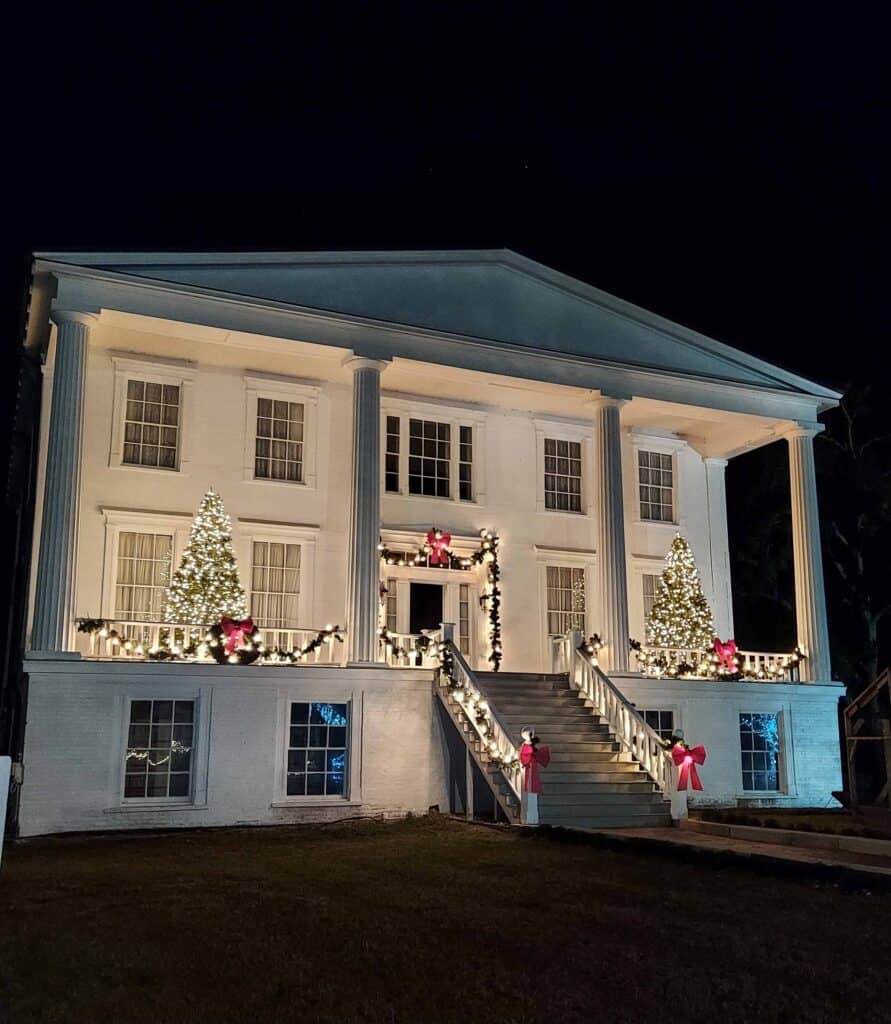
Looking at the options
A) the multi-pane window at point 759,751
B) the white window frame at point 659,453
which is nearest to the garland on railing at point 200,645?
the multi-pane window at point 759,751

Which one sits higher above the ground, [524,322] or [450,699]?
[524,322]

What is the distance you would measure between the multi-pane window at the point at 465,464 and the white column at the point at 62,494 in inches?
329

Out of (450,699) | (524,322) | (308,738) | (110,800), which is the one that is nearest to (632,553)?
(524,322)

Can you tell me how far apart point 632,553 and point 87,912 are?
57.2ft

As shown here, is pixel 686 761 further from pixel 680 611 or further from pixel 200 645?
pixel 200 645

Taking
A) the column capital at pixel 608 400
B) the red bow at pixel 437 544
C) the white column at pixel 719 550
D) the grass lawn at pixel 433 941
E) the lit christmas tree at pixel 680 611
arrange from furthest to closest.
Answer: the white column at pixel 719 550
the lit christmas tree at pixel 680 611
the column capital at pixel 608 400
the red bow at pixel 437 544
the grass lawn at pixel 433 941

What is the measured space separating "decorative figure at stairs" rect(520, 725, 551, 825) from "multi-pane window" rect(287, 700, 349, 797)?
3.58m

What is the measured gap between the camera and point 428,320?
69.9ft

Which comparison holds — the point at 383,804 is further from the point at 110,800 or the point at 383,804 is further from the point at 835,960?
the point at 835,960

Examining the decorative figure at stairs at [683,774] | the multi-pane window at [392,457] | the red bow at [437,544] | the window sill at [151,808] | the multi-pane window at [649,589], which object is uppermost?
the multi-pane window at [392,457]

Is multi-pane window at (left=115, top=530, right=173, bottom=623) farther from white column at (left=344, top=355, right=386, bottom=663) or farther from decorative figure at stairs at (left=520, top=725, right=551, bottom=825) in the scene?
decorative figure at stairs at (left=520, top=725, right=551, bottom=825)

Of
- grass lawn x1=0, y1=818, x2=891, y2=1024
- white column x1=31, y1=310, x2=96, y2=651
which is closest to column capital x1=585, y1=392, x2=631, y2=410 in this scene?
white column x1=31, y1=310, x2=96, y2=651

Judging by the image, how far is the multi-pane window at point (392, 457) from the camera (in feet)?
74.8

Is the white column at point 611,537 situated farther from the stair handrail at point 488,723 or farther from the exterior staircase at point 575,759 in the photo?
the stair handrail at point 488,723
